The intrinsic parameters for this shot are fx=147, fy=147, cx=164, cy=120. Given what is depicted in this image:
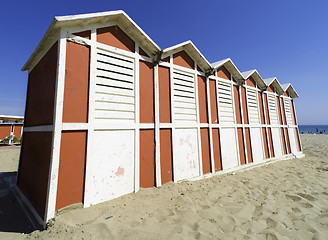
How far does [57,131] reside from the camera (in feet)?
9.44

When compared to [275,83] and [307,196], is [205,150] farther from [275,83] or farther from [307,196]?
[275,83]

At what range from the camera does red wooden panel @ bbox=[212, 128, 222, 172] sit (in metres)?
5.52

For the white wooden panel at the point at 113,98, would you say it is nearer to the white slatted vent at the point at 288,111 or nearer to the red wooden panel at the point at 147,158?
the red wooden panel at the point at 147,158

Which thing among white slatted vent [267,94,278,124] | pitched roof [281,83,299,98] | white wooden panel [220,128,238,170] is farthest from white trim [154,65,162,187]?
pitched roof [281,83,299,98]

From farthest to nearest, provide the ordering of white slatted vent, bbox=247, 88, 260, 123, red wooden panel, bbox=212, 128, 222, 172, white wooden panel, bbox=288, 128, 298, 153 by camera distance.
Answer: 1. white wooden panel, bbox=288, 128, 298, 153
2. white slatted vent, bbox=247, 88, 260, 123
3. red wooden panel, bbox=212, 128, 222, 172

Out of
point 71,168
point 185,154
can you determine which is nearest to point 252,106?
point 185,154

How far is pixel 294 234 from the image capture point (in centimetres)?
246

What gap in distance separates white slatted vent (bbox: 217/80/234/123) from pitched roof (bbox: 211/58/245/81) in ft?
2.27

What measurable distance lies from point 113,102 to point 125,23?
7.29 ft

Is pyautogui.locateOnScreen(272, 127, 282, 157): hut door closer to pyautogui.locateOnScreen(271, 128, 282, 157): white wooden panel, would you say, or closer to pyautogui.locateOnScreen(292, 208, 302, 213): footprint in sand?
pyautogui.locateOnScreen(271, 128, 282, 157): white wooden panel

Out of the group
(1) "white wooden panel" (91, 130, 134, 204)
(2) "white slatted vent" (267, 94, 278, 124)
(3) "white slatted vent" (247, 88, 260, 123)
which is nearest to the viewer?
(1) "white wooden panel" (91, 130, 134, 204)

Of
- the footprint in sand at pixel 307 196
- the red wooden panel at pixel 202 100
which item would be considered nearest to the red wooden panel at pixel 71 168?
the red wooden panel at pixel 202 100

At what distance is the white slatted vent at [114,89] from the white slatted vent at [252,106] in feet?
20.4

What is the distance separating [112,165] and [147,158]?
3.10 ft
